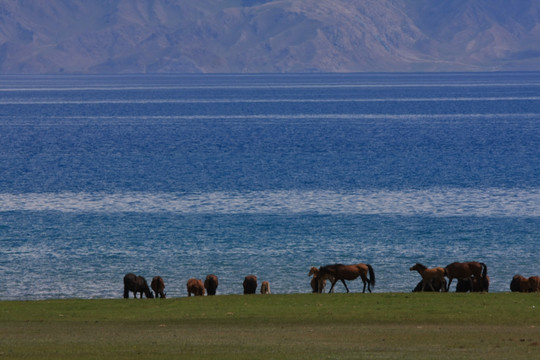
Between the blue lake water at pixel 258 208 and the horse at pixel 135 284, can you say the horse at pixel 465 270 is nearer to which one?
the blue lake water at pixel 258 208

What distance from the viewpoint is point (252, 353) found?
2172cm

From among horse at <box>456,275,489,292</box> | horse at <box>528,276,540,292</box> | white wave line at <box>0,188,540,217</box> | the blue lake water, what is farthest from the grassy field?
white wave line at <box>0,188,540,217</box>

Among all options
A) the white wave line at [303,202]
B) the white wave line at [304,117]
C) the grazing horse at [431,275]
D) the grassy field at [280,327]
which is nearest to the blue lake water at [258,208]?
the white wave line at [303,202]

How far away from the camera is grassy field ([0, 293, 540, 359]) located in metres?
21.8

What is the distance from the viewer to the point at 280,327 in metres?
25.4

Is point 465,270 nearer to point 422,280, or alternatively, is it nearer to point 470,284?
point 470,284

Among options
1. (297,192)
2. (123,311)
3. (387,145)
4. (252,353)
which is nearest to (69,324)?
(123,311)

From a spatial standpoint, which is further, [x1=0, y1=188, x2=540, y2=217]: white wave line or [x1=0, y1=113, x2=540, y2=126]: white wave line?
[x1=0, y1=113, x2=540, y2=126]: white wave line

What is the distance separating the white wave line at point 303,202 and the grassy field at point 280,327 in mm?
29493

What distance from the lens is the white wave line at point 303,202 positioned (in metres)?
60.5

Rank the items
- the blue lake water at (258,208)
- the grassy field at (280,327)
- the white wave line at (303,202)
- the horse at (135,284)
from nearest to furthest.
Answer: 1. the grassy field at (280,327)
2. the horse at (135,284)
3. the blue lake water at (258,208)
4. the white wave line at (303,202)

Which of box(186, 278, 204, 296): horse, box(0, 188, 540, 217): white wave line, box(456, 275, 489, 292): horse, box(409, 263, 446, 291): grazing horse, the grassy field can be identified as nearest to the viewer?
the grassy field

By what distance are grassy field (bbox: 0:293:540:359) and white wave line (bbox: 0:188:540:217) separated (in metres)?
29.5

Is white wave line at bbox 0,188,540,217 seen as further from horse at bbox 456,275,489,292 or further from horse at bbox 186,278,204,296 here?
horse at bbox 186,278,204,296
